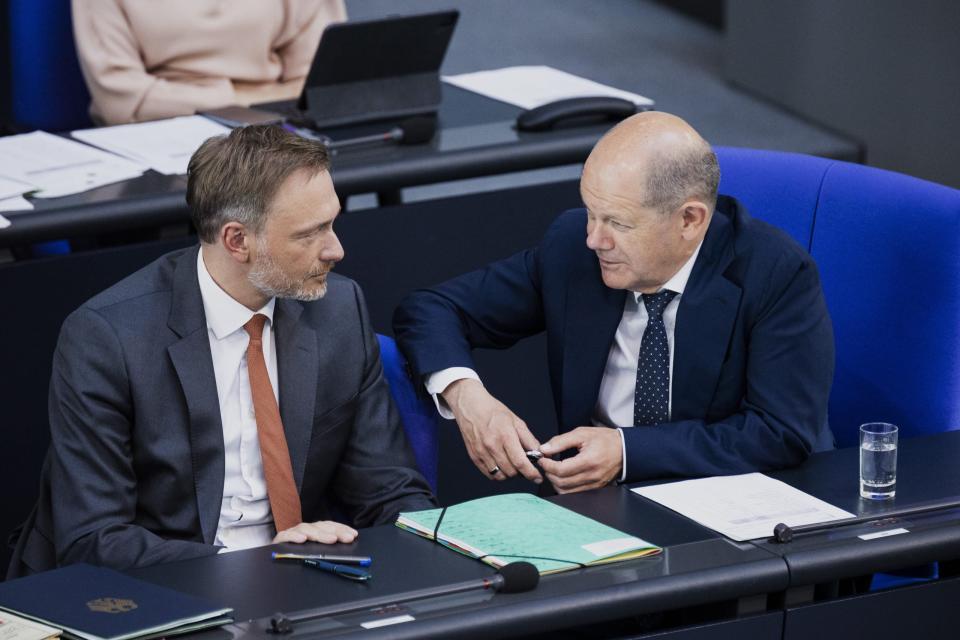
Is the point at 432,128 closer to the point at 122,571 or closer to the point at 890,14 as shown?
the point at 122,571

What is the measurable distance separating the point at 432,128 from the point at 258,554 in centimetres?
153

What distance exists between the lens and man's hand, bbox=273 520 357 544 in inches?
82.0

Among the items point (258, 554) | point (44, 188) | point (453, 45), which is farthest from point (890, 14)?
point (258, 554)

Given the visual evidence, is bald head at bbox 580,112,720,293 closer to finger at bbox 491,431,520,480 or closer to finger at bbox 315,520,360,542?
finger at bbox 491,431,520,480

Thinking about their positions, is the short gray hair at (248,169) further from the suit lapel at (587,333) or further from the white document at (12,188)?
the white document at (12,188)

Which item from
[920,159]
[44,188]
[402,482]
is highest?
[44,188]

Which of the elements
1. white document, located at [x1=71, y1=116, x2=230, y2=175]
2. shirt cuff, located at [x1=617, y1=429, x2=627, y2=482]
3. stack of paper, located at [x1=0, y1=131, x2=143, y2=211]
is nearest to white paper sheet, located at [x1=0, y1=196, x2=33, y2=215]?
stack of paper, located at [x1=0, y1=131, x2=143, y2=211]

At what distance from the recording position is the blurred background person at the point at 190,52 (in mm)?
3855

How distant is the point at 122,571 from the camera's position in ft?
6.56

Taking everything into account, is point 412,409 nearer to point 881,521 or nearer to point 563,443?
point 563,443

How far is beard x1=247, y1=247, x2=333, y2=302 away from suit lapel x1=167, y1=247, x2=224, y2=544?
9cm

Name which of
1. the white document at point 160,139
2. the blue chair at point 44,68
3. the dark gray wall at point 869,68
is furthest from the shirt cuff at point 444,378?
the dark gray wall at point 869,68

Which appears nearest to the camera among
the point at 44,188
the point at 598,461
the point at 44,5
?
the point at 598,461

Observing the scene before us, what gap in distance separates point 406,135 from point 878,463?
1.53m
